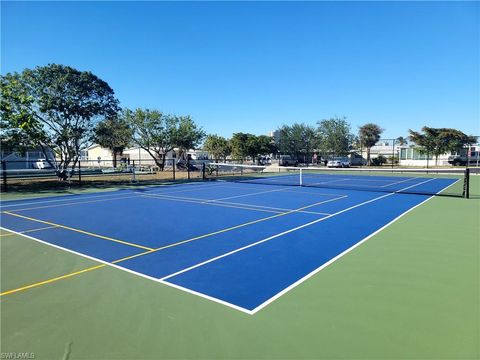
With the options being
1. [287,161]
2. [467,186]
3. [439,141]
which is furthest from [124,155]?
[467,186]

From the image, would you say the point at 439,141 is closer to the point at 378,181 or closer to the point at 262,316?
the point at 378,181

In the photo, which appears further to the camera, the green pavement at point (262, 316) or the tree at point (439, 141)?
the tree at point (439, 141)

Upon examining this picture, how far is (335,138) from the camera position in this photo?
180 ft

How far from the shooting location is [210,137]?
166 feet

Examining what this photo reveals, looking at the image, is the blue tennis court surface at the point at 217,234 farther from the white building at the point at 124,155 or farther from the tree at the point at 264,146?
the tree at the point at 264,146

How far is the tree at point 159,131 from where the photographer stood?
3756 centimetres

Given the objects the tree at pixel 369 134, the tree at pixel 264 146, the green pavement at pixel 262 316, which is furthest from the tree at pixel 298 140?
the green pavement at pixel 262 316

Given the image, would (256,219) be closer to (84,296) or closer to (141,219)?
(141,219)

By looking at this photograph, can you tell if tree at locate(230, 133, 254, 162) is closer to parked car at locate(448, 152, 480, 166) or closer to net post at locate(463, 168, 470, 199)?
parked car at locate(448, 152, 480, 166)

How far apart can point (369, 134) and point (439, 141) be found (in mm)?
15785

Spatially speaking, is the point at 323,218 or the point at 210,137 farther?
the point at 210,137

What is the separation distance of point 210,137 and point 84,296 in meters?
46.6

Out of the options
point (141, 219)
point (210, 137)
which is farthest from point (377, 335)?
point (210, 137)

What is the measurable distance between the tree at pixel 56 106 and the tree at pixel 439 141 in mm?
39993
